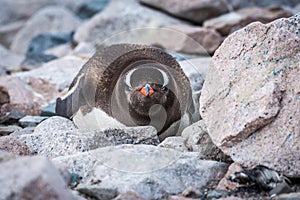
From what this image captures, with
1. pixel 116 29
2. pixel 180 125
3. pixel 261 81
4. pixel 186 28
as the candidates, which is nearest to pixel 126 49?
pixel 180 125

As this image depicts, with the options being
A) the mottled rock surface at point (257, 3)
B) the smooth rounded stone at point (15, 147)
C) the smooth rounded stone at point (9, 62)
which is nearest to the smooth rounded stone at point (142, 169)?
the smooth rounded stone at point (15, 147)

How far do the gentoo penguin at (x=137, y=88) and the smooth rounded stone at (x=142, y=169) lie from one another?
870mm

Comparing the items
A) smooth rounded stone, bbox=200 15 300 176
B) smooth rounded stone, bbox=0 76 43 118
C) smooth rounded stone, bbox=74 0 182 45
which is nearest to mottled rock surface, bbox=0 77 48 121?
smooth rounded stone, bbox=0 76 43 118

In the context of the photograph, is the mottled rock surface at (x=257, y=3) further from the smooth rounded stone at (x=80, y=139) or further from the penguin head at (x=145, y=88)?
the smooth rounded stone at (x=80, y=139)

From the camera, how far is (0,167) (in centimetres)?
248

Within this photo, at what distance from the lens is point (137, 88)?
4098mm

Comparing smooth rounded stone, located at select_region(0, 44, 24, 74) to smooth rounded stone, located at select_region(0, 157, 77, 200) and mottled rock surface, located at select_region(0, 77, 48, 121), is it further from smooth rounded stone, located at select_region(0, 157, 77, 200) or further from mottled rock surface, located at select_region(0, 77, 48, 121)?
smooth rounded stone, located at select_region(0, 157, 77, 200)

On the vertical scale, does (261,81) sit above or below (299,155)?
above

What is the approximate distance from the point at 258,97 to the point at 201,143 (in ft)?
1.90

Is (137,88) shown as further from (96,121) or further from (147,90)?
(96,121)

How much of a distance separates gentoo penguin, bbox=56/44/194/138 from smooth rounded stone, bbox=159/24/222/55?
2660 millimetres

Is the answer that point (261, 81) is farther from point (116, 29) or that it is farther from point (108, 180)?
point (116, 29)

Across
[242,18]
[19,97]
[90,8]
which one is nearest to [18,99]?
[19,97]

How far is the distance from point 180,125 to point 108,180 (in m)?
1.41
